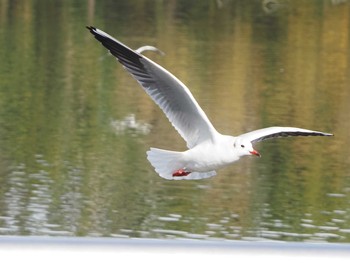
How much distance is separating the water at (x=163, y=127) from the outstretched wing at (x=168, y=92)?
3.88 metres

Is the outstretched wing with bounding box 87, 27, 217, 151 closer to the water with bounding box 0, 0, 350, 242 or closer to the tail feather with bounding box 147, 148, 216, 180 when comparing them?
the tail feather with bounding box 147, 148, 216, 180

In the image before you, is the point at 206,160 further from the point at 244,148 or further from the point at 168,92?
the point at 168,92

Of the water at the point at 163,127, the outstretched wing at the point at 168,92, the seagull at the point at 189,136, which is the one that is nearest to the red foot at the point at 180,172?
the seagull at the point at 189,136

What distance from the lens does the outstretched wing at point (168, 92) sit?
16.8 feet

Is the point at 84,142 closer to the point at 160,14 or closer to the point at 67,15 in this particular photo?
the point at 67,15

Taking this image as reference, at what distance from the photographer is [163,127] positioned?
634 inches

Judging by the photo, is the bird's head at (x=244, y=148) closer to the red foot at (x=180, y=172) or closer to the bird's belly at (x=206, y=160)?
the bird's belly at (x=206, y=160)

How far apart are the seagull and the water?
3.90 meters

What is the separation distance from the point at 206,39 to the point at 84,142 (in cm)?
1356

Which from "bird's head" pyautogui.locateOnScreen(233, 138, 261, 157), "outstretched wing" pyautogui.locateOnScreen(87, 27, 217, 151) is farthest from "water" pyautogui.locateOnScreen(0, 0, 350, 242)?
"bird's head" pyautogui.locateOnScreen(233, 138, 261, 157)

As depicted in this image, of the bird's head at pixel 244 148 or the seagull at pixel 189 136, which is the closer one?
the seagull at pixel 189 136

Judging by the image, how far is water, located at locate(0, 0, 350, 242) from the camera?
10586 millimetres

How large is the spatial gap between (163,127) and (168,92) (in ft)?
34.5

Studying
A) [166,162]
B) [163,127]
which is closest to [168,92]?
[166,162]
